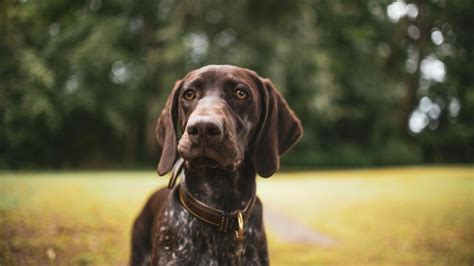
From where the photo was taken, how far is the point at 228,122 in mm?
3145

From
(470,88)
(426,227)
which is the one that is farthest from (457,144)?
(426,227)

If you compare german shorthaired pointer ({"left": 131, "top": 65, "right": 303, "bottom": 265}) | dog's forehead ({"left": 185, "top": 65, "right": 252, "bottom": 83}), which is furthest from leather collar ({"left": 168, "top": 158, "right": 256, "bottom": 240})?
dog's forehead ({"left": 185, "top": 65, "right": 252, "bottom": 83})

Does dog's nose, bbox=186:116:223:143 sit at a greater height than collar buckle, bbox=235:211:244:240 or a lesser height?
greater

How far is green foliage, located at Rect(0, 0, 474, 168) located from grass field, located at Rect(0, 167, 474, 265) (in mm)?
871

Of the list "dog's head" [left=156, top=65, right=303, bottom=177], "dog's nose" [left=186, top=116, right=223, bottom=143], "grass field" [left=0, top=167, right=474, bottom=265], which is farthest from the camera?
"grass field" [left=0, top=167, right=474, bottom=265]

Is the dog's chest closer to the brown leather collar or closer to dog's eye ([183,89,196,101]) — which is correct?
the brown leather collar

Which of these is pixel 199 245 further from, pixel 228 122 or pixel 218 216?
pixel 228 122

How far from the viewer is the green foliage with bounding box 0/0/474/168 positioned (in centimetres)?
710

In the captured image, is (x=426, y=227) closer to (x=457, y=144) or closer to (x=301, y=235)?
(x=301, y=235)

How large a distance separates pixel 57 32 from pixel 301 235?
19.2 feet

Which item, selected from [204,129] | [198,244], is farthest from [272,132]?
[198,244]

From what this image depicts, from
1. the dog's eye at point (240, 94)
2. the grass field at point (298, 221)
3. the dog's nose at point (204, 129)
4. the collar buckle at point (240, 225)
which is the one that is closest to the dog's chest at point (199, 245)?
the collar buckle at point (240, 225)

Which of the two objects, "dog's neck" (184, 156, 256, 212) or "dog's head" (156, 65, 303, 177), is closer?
"dog's head" (156, 65, 303, 177)

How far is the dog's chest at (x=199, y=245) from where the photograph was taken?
3.33 m
